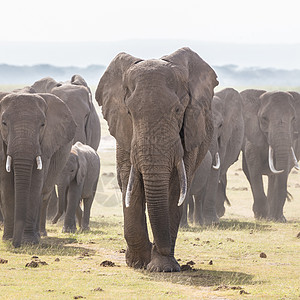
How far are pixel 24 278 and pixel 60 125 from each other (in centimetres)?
503

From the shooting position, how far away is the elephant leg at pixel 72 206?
56.4 feet

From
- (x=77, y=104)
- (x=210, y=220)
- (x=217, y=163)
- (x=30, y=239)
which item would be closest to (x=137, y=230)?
(x=30, y=239)

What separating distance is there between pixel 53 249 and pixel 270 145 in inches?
357

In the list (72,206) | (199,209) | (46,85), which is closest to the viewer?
(72,206)

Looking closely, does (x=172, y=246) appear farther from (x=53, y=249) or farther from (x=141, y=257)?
(x=53, y=249)

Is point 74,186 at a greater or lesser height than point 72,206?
greater

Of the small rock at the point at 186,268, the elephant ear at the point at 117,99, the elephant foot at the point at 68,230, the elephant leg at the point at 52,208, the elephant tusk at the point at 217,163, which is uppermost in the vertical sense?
the elephant ear at the point at 117,99

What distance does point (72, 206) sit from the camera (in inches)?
687

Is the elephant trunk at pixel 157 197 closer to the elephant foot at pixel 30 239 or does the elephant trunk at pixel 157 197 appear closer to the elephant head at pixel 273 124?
the elephant foot at pixel 30 239

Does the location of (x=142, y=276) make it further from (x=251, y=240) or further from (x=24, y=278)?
(x=251, y=240)

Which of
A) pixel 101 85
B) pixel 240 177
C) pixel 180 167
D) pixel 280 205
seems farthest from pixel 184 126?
pixel 240 177

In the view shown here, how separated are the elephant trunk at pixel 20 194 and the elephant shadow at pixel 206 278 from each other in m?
3.14

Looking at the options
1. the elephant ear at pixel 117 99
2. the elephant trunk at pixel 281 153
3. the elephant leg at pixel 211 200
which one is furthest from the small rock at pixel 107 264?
the elephant trunk at pixel 281 153

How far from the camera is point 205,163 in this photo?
61.4ft
